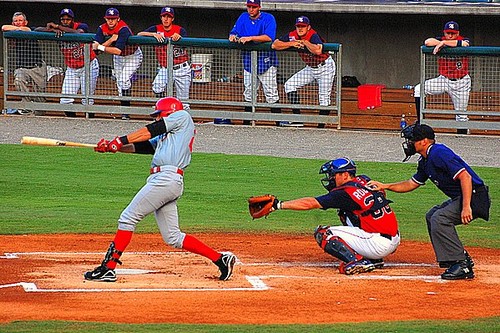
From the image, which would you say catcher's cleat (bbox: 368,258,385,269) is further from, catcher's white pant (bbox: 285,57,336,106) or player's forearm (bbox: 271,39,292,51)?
player's forearm (bbox: 271,39,292,51)

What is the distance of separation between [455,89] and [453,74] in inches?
9.5

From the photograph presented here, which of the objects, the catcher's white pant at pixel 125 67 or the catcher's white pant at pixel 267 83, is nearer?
the catcher's white pant at pixel 267 83

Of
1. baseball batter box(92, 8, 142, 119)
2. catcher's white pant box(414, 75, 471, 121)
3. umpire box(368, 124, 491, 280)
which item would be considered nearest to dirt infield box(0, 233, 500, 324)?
umpire box(368, 124, 491, 280)

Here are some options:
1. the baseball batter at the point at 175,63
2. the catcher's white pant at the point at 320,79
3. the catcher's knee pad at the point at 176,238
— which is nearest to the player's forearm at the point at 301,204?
the catcher's knee pad at the point at 176,238

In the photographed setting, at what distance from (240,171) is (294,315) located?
7.62 meters

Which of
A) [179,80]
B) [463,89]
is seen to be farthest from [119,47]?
[463,89]

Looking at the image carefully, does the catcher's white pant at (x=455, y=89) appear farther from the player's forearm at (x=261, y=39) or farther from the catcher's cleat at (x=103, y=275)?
the catcher's cleat at (x=103, y=275)

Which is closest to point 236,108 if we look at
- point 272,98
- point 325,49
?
point 272,98

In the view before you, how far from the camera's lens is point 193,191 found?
46.2 feet

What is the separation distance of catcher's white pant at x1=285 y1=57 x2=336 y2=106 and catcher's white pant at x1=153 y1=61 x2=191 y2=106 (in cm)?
Answer: 174

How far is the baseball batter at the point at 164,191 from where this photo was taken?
888 cm

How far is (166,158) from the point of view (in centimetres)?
895

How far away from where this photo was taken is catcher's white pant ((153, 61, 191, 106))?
18.7 metres

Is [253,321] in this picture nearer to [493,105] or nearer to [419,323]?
[419,323]
